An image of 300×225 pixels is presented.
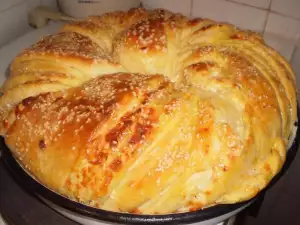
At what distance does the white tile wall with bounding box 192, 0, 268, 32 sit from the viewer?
1.39 m

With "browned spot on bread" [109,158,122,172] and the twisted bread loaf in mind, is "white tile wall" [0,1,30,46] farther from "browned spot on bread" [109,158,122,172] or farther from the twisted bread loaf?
"browned spot on bread" [109,158,122,172]

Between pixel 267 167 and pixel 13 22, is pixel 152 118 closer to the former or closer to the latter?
pixel 267 167

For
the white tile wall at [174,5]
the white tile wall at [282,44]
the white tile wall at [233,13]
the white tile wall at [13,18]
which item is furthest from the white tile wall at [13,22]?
the white tile wall at [282,44]

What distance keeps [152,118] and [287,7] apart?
88cm

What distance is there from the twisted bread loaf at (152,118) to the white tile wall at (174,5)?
2.07 ft

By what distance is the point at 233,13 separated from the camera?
1.44m

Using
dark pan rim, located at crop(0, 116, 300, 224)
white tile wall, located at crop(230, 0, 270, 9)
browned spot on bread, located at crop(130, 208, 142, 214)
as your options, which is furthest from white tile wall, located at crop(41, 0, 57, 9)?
browned spot on bread, located at crop(130, 208, 142, 214)

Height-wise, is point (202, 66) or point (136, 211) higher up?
point (202, 66)

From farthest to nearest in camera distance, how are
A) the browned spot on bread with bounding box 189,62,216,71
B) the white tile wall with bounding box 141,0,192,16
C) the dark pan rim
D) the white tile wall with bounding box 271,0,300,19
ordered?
1. the white tile wall with bounding box 141,0,192,16
2. the white tile wall with bounding box 271,0,300,19
3. the browned spot on bread with bounding box 189,62,216,71
4. the dark pan rim

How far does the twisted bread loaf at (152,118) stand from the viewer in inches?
27.0

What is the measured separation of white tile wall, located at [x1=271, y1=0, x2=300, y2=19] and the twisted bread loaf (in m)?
0.47

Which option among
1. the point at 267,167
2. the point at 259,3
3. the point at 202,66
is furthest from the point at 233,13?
the point at 267,167

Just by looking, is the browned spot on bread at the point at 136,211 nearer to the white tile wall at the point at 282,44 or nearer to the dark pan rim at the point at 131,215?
the dark pan rim at the point at 131,215

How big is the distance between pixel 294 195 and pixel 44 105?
911 mm
